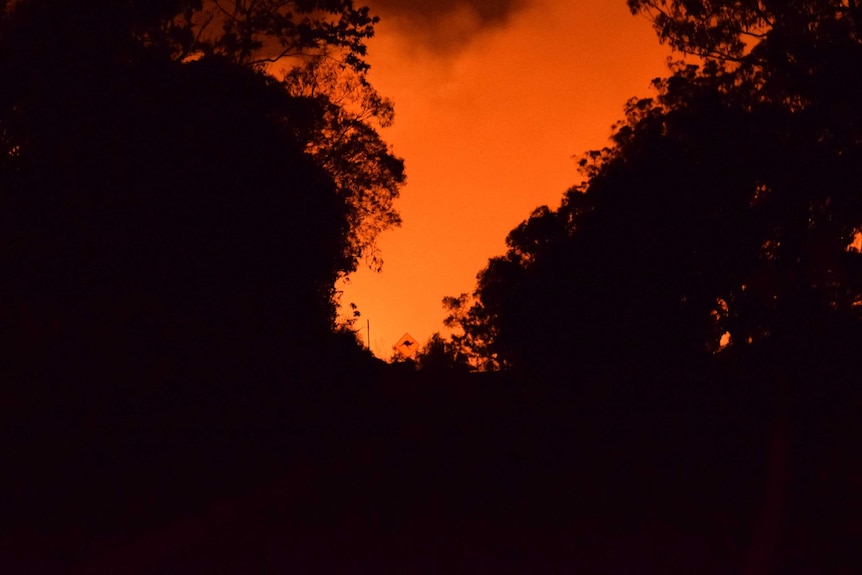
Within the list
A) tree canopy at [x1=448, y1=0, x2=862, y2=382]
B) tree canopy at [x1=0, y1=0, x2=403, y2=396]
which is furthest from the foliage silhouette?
tree canopy at [x1=448, y1=0, x2=862, y2=382]

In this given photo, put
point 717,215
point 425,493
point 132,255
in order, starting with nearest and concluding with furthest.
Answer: point 425,493
point 132,255
point 717,215

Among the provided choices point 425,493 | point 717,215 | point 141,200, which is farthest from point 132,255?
point 717,215

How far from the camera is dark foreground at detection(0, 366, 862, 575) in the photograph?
848cm

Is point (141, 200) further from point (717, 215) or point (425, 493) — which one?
point (717, 215)

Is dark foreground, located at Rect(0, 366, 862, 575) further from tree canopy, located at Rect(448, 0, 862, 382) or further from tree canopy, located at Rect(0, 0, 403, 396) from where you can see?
tree canopy, located at Rect(448, 0, 862, 382)

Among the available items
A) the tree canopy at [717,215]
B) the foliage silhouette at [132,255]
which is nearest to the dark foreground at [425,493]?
the foliage silhouette at [132,255]

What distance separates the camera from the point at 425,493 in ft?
42.4

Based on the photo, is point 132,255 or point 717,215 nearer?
point 132,255

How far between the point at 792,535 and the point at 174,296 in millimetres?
11073

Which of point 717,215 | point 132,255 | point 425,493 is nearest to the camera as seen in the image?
point 425,493

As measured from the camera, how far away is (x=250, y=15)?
23.3 m

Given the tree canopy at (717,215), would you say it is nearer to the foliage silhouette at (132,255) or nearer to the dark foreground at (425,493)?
the dark foreground at (425,493)

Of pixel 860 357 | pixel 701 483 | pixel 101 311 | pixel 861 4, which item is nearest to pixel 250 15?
pixel 101 311

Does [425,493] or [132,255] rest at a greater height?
[132,255]
